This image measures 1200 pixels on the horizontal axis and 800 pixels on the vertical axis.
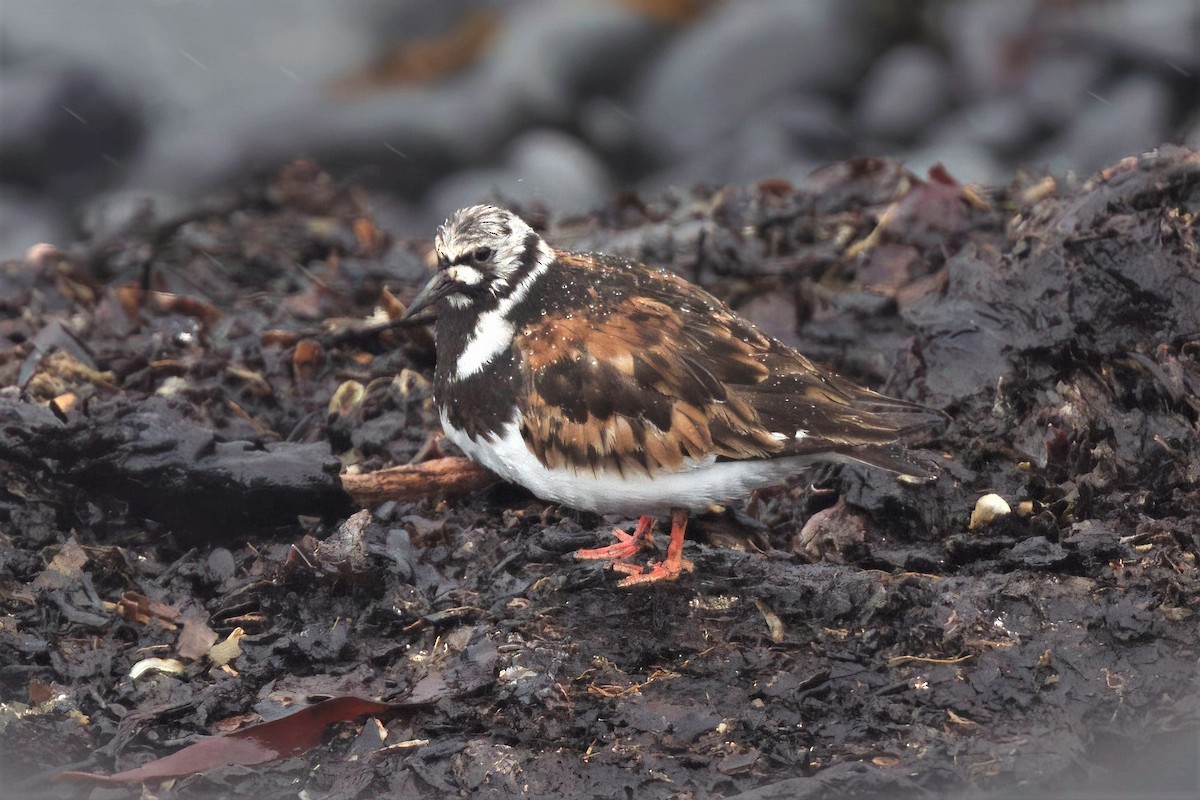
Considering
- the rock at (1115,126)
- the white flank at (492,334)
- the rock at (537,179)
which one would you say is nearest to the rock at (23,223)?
the rock at (537,179)

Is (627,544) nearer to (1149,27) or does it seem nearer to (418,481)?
(418,481)

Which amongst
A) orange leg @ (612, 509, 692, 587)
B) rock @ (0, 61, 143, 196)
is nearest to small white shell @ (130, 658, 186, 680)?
orange leg @ (612, 509, 692, 587)

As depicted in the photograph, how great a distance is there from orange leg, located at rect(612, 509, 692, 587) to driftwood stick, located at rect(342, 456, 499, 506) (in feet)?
2.33

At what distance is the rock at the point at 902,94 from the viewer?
30.4 ft

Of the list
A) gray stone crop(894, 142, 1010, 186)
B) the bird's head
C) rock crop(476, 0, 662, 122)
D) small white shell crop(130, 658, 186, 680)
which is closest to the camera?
small white shell crop(130, 658, 186, 680)

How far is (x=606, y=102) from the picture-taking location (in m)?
9.29

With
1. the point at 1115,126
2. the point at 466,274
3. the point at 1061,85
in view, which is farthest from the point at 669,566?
the point at 1061,85

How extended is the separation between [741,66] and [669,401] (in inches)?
222

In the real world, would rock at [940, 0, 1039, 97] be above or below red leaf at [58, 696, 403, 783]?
above

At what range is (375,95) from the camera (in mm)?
9523

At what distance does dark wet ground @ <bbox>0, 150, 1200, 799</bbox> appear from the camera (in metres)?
3.54

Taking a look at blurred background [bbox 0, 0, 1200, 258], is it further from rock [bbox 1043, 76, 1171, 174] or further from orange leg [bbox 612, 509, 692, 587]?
orange leg [bbox 612, 509, 692, 587]

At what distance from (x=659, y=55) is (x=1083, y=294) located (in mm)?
5477

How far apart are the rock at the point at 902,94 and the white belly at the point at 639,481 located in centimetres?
563
